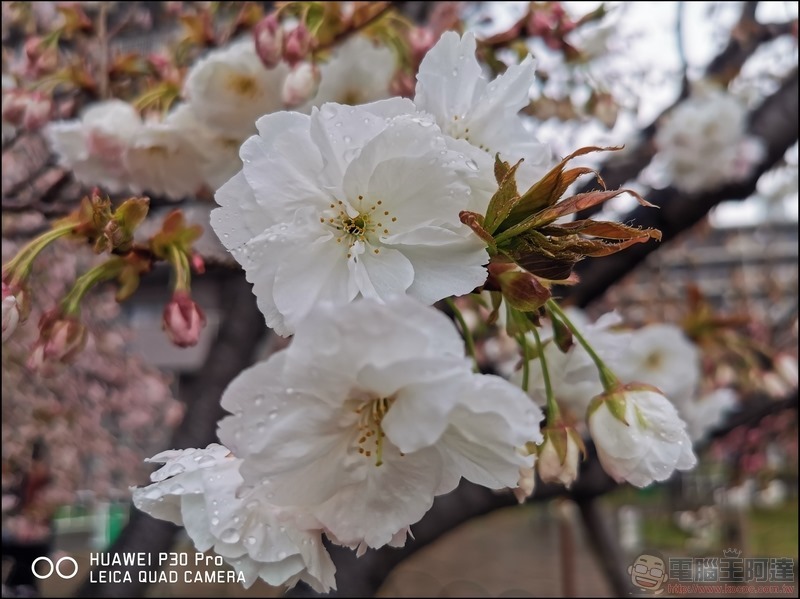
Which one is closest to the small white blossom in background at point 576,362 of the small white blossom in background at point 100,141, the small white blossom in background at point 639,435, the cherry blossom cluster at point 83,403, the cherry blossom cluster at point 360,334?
the small white blossom in background at point 639,435

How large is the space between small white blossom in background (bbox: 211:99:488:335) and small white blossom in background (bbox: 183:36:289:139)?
538mm

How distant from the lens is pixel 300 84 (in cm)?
84

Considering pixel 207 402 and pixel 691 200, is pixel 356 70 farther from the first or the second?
pixel 691 200

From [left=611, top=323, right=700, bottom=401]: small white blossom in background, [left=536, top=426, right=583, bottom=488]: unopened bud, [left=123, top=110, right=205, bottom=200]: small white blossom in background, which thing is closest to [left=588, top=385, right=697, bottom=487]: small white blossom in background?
[left=536, top=426, right=583, bottom=488]: unopened bud

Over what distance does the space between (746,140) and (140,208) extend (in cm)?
162

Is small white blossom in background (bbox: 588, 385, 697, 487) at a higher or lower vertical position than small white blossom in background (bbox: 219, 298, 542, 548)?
lower

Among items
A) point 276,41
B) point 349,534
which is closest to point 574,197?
point 349,534

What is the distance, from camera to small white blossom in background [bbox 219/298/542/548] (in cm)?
34

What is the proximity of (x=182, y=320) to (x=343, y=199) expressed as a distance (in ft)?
0.96

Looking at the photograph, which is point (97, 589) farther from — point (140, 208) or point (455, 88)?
point (455, 88)

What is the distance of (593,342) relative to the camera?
26.2 inches

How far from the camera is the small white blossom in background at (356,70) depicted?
3.05 feet

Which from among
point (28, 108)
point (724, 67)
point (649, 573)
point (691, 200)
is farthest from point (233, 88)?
point (724, 67)

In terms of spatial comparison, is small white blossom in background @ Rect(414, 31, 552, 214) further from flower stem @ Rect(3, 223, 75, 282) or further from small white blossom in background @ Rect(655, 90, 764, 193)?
small white blossom in background @ Rect(655, 90, 764, 193)
